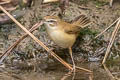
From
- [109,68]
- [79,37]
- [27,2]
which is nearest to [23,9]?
[27,2]

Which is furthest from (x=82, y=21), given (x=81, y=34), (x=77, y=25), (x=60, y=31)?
(x=60, y=31)

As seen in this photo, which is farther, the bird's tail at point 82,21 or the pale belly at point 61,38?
the bird's tail at point 82,21

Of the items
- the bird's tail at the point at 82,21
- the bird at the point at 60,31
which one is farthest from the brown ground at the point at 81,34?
the bird at the point at 60,31

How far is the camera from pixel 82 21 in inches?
279

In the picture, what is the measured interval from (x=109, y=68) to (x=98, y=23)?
136 cm

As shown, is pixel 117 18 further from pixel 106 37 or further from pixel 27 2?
pixel 27 2

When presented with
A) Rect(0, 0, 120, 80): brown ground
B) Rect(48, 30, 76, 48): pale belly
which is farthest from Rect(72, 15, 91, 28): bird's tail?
Rect(48, 30, 76, 48): pale belly

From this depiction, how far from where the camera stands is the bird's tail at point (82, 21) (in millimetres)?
7012

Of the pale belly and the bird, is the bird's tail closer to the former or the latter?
the bird

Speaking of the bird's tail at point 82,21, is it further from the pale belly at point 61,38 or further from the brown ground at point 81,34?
the pale belly at point 61,38

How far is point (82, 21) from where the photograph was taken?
23.3ft

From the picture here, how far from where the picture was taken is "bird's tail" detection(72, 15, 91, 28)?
23.0 ft

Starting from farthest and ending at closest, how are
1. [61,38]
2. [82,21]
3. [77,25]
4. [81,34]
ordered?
[81,34] < [82,21] < [77,25] < [61,38]

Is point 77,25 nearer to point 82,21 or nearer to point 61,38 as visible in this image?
point 82,21
